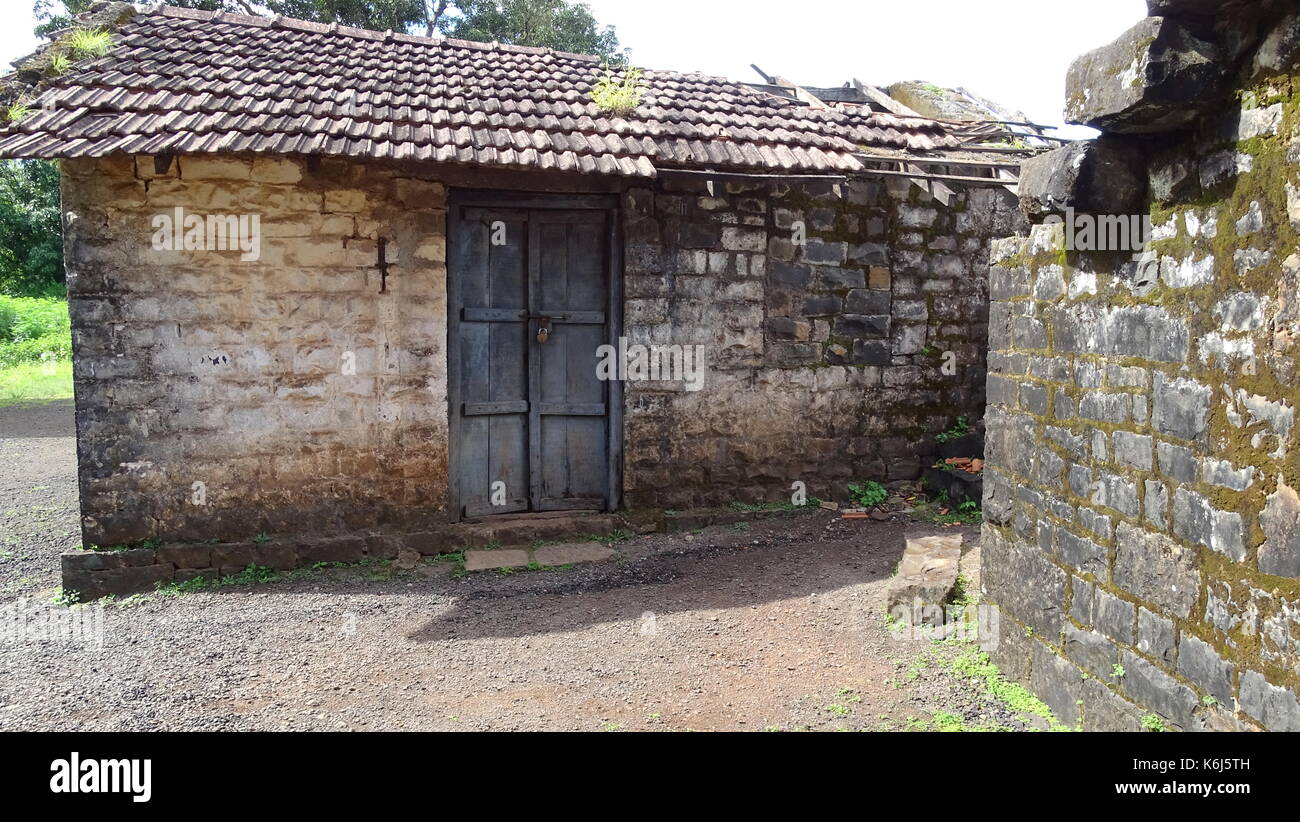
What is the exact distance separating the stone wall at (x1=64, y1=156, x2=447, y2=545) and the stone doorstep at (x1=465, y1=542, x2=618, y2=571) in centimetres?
51

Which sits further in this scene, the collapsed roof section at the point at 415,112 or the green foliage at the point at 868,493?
the green foliage at the point at 868,493

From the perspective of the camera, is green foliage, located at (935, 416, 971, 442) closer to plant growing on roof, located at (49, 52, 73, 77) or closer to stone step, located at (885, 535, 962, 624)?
stone step, located at (885, 535, 962, 624)

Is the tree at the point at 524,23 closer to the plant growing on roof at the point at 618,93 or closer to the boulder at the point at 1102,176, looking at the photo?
the plant growing on roof at the point at 618,93

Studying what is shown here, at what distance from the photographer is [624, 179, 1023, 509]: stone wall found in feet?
21.2

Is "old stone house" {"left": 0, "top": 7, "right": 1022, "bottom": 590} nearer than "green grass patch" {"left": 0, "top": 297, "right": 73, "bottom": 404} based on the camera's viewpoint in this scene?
Yes

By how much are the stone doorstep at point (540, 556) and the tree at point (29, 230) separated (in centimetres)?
1873

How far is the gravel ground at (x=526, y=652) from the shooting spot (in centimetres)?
372

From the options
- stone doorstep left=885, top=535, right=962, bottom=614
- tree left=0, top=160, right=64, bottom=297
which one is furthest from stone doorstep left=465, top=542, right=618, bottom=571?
tree left=0, top=160, right=64, bottom=297

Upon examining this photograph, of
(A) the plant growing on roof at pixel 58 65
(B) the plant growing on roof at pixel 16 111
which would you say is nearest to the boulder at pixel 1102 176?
(B) the plant growing on roof at pixel 16 111

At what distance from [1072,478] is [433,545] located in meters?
4.26

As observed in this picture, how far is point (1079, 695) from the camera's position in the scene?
3.32 meters

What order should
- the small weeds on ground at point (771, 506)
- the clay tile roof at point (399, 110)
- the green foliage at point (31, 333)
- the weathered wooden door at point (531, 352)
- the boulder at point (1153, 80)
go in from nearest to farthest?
the boulder at point (1153, 80)
the clay tile roof at point (399, 110)
the weathered wooden door at point (531, 352)
the small weeds on ground at point (771, 506)
the green foliage at point (31, 333)

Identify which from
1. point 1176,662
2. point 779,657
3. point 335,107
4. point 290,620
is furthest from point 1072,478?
point 335,107
